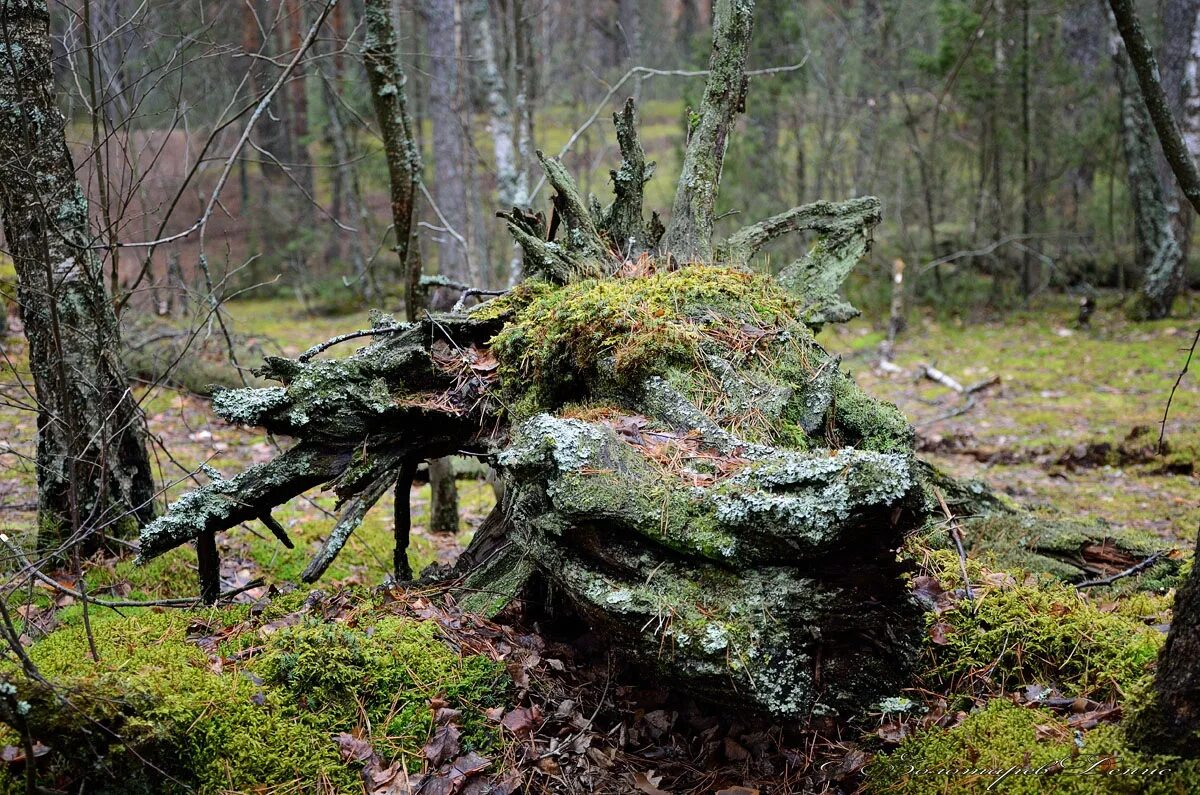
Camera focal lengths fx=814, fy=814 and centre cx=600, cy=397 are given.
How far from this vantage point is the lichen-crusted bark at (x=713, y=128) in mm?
4703

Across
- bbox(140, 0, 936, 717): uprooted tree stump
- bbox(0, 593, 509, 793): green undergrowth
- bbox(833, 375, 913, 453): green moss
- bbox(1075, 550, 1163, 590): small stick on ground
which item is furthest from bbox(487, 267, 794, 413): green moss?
bbox(1075, 550, 1163, 590): small stick on ground

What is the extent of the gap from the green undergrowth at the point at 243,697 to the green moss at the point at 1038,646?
1.66 metres

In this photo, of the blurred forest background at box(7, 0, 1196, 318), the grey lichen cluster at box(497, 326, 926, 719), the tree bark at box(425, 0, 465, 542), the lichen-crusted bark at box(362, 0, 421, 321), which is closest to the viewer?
the grey lichen cluster at box(497, 326, 926, 719)

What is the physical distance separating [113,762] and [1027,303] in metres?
16.7

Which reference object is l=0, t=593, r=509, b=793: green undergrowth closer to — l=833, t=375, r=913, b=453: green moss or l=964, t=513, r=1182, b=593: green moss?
l=833, t=375, r=913, b=453: green moss

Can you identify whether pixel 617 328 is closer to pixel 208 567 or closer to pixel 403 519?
pixel 403 519

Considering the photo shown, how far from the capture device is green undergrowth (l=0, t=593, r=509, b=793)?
2.27m

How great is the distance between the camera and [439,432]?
12.8 ft

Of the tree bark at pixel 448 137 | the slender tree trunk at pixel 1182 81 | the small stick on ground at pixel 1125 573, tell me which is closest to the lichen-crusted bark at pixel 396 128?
the small stick on ground at pixel 1125 573

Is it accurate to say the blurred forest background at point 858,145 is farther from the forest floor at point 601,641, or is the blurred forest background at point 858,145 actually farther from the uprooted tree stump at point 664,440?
the uprooted tree stump at point 664,440

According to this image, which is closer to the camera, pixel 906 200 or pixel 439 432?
pixel 439 432

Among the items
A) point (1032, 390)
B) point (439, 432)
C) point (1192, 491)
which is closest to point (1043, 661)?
point (439, 432)

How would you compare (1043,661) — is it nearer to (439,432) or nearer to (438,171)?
(439,432)

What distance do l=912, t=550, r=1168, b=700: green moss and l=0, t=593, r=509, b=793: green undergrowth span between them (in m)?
1.66
